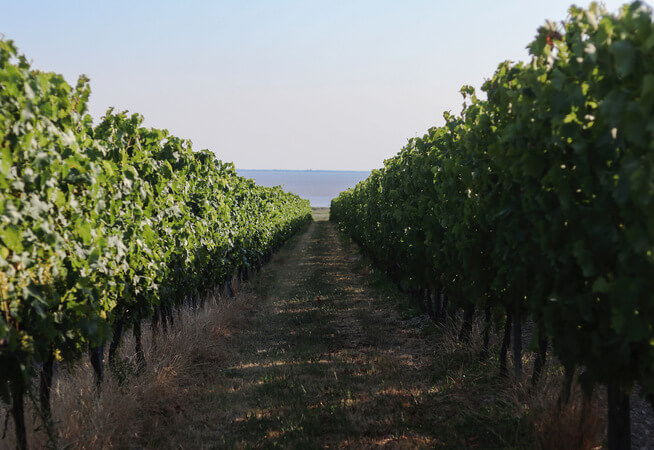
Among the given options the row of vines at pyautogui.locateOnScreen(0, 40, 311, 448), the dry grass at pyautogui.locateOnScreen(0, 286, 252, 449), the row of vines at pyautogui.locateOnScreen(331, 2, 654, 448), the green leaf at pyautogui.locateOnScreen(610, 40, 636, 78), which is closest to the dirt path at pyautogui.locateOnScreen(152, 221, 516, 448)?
the dry grass at pyautogui.locateOnScreen(0, 286, 252, 449)

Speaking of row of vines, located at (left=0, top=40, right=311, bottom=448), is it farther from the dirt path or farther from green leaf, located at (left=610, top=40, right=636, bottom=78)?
green leaf, located at (left=610, top=40, right=636, bottom=78)

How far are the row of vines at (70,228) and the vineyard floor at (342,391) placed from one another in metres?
1.53

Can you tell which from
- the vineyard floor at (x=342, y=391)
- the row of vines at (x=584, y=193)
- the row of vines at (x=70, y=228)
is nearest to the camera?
the row of vines at (x=584, y=193)

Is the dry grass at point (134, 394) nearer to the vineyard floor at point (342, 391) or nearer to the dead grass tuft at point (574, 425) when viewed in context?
the vineyard floor at point (342, 391)

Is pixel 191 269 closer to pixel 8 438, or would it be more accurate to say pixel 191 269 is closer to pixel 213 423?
pixel 213 423

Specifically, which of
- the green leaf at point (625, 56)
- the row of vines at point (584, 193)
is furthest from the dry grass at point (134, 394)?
the green leaf at point (625, 56)

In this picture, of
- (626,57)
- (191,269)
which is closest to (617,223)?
(626,57)

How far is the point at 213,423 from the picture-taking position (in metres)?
5.48

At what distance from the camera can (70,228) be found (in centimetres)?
429

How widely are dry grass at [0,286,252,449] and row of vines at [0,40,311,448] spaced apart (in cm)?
26

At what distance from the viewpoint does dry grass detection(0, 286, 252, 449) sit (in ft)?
14.2

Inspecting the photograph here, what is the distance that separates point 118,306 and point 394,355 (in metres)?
4.50

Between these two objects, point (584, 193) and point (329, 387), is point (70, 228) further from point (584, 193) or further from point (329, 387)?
point (584, 193)

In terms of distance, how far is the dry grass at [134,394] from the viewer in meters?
4.34
